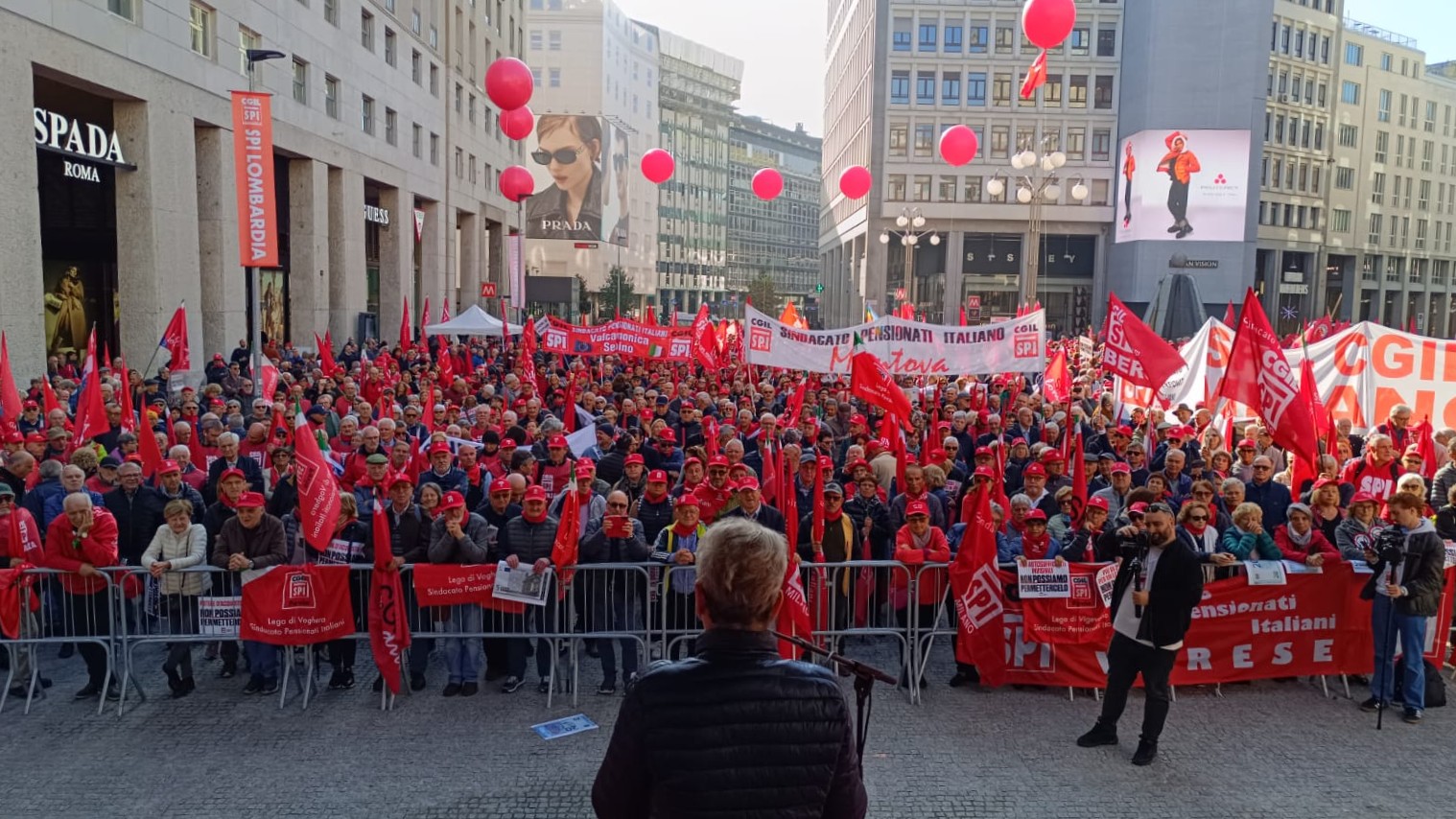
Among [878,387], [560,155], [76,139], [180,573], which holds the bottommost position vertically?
[180,573]

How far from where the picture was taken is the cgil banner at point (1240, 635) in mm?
7887

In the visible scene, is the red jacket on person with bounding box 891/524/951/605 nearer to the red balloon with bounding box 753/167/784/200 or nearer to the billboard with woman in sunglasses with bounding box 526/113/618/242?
the red balloon with bounding box 753/167/784/200

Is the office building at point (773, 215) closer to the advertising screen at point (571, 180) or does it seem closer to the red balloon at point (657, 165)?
the advertising screen at point (571, 180)

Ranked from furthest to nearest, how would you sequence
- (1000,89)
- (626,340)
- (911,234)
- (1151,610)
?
(1000,89) → (911,234) → (626,340) → (1151,610)

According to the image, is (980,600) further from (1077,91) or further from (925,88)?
(1077,91)

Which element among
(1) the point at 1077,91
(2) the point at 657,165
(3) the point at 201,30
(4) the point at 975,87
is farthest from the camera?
(4) the point at 975,87

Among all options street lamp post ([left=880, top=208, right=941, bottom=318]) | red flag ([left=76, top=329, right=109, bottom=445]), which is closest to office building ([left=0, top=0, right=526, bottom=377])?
red flag ([left=76, top=329, right=109, bottom=445])

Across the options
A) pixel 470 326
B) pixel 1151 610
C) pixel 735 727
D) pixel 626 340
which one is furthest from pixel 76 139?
pixel 735 727

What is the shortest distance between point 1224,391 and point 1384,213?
302 feet

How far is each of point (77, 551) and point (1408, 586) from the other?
9674mm

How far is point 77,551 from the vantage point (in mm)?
A: 7629

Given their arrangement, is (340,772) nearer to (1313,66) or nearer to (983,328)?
(983,328)

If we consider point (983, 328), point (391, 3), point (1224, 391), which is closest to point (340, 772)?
point (1224, 391)

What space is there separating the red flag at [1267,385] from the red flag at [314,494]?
346 inches
